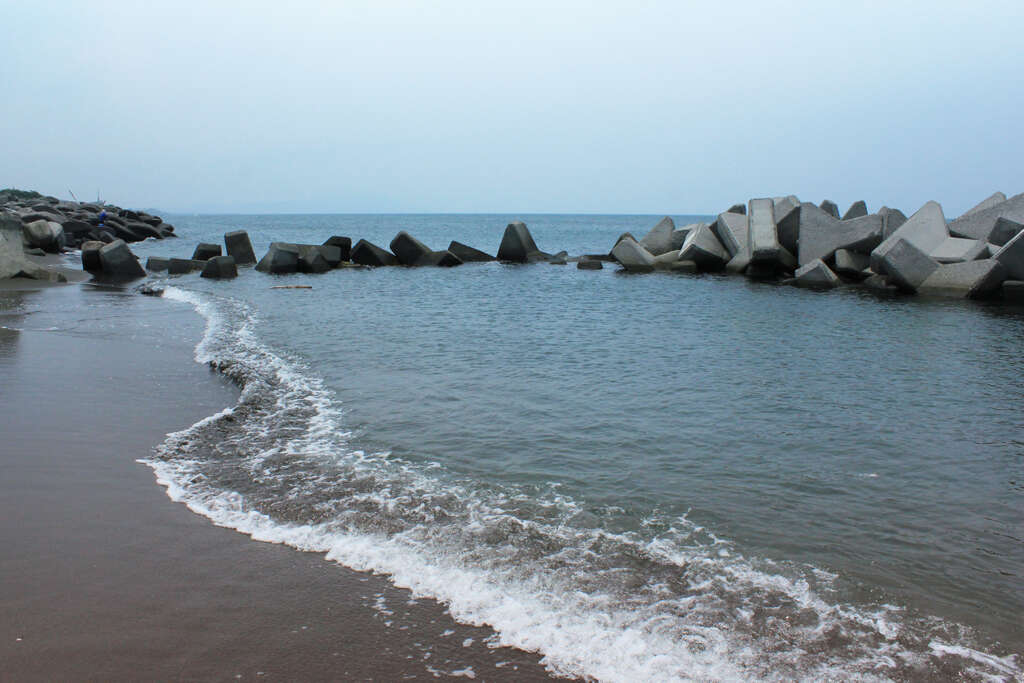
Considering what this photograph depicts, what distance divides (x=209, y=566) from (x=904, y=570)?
4486 mm

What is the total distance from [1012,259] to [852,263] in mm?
5519

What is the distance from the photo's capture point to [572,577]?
4.48 metres

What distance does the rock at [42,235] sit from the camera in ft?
101

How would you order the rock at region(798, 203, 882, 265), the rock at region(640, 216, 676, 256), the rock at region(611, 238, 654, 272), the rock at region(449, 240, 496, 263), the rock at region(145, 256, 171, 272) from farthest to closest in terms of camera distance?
the rock at region(449, 240, 496, 263) < the rock at region(640, 216, 676, 256) < the rock at region(611, 238, 654, 272) < the rock at region(145, 256, 171, 272) < the rock at region(798, 203, 882, 265)

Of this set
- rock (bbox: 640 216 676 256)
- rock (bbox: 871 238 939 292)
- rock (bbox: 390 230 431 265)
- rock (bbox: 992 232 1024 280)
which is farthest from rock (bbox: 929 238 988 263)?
rock (bbox: 390 230 431 265)

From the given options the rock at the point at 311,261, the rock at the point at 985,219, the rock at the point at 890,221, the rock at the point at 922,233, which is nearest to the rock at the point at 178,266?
the rock at the point at 311,261

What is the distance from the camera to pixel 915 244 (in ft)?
71.5

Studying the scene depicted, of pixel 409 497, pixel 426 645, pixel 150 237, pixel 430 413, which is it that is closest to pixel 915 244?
pixel 430 413

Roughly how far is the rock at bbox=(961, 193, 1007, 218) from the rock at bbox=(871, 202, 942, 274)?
1.70m

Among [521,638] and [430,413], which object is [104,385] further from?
[521,638]

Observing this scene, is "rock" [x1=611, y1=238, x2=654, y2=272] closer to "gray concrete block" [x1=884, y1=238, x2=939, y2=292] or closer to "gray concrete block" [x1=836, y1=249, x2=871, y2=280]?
"gray concrete block" [x1=836, y1=249, x2=871, y2=280]

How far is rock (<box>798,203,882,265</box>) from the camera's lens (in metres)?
23.8

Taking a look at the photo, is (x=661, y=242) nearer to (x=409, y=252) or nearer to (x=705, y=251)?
(x=705, y=251)

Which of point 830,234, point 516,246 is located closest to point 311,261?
point 516,246
